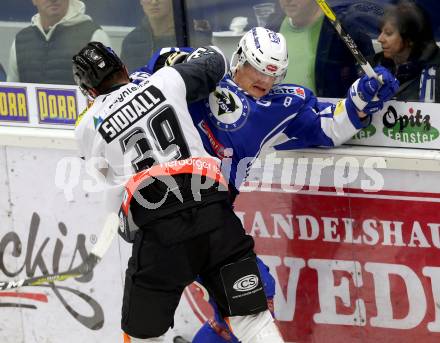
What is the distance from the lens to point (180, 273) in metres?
4.04

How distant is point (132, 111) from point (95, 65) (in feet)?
0.83

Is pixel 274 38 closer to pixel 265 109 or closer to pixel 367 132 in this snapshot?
pixel 265 109

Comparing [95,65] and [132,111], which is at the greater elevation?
[95,65]

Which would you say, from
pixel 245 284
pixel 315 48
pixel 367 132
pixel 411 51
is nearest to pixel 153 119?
pixel 245 284

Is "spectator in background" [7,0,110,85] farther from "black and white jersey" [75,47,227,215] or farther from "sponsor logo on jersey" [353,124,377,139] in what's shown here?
"sponsor logo on jersey" [353,124,377,139]

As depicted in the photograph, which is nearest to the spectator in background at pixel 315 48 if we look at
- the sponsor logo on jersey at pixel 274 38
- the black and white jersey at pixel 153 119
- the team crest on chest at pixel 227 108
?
the sponsor logo on jersey at pixel 274 38

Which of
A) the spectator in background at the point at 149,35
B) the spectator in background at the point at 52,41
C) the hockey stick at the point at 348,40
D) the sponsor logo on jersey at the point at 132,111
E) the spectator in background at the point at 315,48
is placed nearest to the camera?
the sponsor logo on jersey at the point at 132,111

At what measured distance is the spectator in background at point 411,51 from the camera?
417 centimetres

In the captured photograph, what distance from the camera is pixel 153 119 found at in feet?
13.1

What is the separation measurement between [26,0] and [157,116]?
53.0 inches

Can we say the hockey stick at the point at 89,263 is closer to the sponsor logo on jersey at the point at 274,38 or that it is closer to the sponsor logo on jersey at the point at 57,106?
the sponsor logo on jersey at the point at 57,106

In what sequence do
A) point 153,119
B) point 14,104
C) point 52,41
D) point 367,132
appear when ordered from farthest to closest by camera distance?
point 14,104
point 52,41
point 367,132
point 153,119

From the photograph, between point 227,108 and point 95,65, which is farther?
point 227,108

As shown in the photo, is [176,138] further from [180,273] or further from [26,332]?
[26,332]
